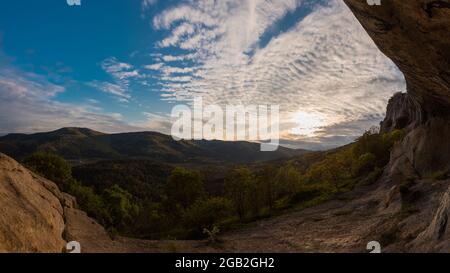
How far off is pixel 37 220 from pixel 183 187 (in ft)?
155

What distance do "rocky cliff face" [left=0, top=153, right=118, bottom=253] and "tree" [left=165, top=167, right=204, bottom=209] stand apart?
3870 centimetres

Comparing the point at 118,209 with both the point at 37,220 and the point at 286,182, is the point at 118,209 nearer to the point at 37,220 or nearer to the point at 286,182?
the point at 286,182

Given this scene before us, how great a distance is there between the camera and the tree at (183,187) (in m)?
59.3

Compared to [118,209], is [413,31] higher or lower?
higher

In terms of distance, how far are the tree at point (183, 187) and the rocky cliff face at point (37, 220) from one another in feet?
127

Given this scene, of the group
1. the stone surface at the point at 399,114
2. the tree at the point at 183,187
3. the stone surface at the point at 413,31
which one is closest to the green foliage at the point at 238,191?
the tree at the point at 183,187

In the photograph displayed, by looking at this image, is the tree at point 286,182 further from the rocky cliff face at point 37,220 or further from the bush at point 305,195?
the rocky cliff face at point 37,220

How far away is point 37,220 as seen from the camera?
13031mm

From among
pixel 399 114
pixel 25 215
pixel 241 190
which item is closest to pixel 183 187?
pixel 241 190

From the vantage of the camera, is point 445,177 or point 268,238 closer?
point 268,238

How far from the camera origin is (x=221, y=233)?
32969 millimetres

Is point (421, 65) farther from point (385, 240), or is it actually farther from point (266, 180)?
point (266, 180)
